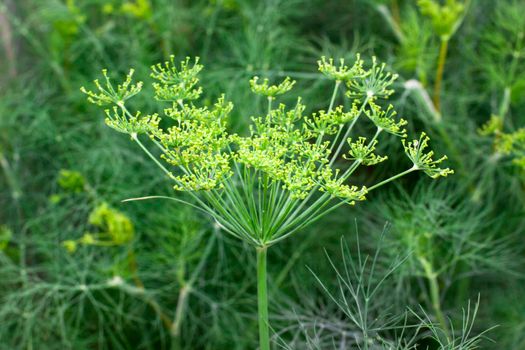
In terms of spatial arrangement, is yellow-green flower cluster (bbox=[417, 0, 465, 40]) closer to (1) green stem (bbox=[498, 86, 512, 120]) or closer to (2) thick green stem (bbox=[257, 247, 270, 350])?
(1) green stem (bbox=[498, 86, 512, 120])

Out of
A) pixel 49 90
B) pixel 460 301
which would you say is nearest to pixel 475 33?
pixel 460 301

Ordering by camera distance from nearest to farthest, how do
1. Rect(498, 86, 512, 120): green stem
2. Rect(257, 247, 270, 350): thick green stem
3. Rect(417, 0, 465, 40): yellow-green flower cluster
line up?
1. Rect(257, 247, 270, 350): thick green stem
2. Rect(417, 0, 465, 40): yellow-green flower cluster
3. Rect(498, 86, 512, 120): green stem

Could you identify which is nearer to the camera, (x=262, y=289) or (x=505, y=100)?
(x=262, y=289)

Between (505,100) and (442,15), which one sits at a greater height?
(442,15)

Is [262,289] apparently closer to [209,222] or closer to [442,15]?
[209,222]

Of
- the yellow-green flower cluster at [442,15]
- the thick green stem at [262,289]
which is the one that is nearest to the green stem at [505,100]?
the yellow-green flower cluster at [442,15]

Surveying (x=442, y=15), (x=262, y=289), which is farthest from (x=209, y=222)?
(x=262, y=289)

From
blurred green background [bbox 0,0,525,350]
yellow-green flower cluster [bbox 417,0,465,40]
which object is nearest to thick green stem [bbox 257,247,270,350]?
blurred green background [bbox 0,0,525,350]

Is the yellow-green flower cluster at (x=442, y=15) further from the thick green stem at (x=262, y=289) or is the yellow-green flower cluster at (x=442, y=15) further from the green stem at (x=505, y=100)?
the thick green stem at (x=262, y=289)

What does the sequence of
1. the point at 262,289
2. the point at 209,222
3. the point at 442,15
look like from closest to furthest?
the point at 262,289 → the point at 442,15 → the point at 209,222
